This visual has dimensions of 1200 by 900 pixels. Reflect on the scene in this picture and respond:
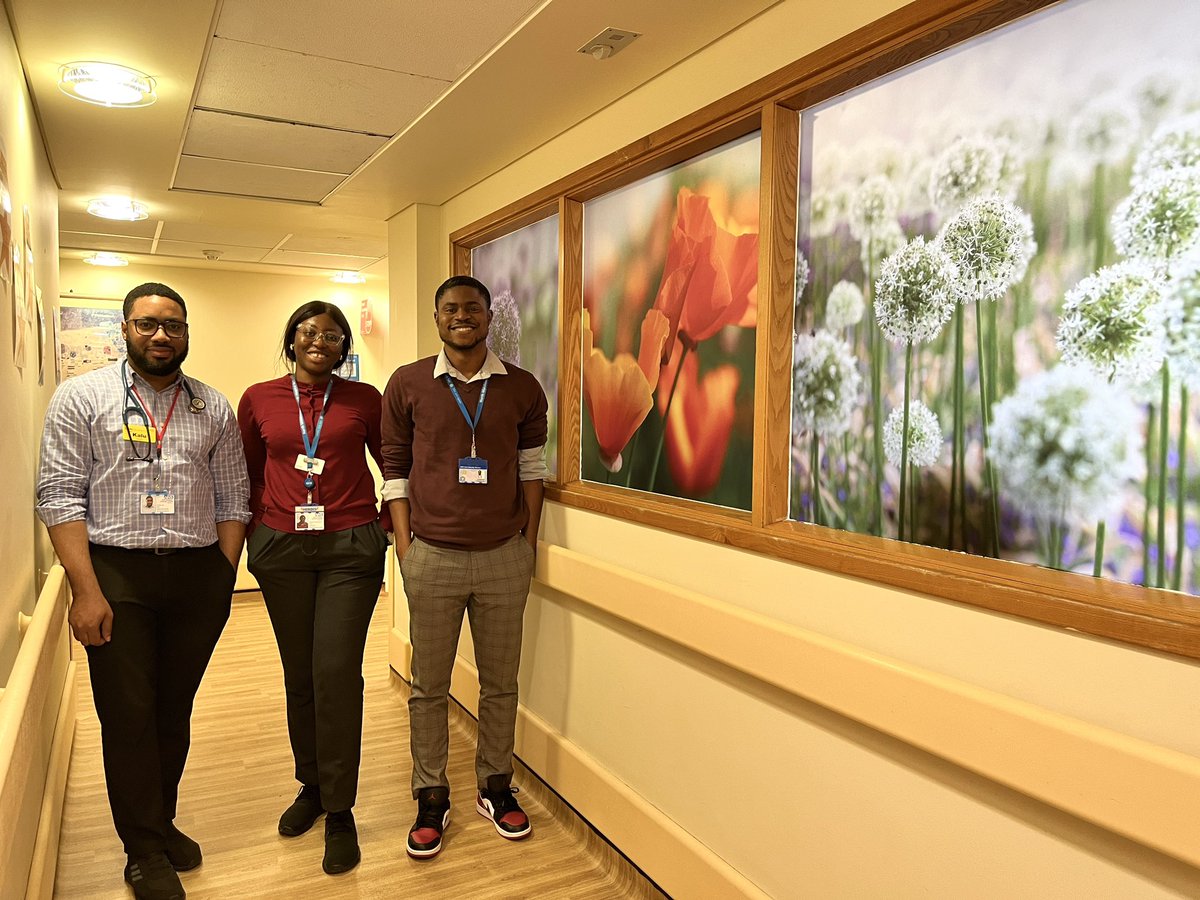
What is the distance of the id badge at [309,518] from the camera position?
274 centimetres

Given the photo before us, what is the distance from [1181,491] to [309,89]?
106 inches

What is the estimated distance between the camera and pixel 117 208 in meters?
4.73

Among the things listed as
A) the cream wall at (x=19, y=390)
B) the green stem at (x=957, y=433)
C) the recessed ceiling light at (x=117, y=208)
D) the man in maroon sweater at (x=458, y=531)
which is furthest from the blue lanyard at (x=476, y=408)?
the recessed ceiling light at (x=117, y=208)

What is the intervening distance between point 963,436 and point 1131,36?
2.55 ft

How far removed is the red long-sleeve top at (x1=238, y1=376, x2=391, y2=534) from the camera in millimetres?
2795

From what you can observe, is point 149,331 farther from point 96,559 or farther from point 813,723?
point 813,723

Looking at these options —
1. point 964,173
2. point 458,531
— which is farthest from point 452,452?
point 964,173

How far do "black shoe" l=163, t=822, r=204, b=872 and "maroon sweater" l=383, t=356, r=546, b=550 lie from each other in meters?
1.21

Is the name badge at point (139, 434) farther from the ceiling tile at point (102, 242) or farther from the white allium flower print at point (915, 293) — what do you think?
the ceiling tile at point (102, 242)

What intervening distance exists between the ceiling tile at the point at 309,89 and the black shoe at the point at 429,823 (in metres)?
2.35

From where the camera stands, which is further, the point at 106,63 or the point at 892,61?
the point at 106,63

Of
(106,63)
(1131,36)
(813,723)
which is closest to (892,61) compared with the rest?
A: (1131,36)

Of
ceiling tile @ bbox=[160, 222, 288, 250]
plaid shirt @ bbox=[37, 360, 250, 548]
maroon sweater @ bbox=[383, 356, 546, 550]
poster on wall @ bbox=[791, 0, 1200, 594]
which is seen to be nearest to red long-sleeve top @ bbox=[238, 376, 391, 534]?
maroon sweater @ bbox=[383, 356, 546, 550]

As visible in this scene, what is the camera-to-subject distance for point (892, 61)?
6.34ft
